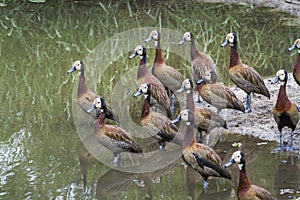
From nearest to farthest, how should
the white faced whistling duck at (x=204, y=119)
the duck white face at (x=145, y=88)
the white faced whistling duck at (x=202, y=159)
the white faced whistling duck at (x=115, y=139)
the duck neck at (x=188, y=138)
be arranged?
the white faced whistling duck at (x=202, y=159), the duck neck at (x=188, y=138), the white faced whistling duck at (x=115, y=139), the white faced whistling duck at (x=204, y=119), the duck white face at (x=145, y=88)

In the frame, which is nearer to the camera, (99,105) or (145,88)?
(99,105)

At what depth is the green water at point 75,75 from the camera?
666 cm

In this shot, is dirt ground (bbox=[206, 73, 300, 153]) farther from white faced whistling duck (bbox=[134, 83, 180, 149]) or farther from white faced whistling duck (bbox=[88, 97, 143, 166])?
white faced whistling duck (bbox=[88, 97, 143, 166])

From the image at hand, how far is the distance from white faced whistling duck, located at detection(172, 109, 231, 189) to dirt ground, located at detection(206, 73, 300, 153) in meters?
1.47

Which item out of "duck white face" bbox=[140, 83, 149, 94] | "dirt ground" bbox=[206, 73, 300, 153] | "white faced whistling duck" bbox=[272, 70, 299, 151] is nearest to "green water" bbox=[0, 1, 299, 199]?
"dirt ground" bbox=[206, 73, 300, 153]

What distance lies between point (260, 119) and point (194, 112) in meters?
1.28

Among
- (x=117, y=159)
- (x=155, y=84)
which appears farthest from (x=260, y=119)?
(x=117, y=159)

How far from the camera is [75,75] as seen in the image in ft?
32.0

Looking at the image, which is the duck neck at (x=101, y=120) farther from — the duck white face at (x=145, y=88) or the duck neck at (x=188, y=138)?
the duck neck at (x=188, y=138)

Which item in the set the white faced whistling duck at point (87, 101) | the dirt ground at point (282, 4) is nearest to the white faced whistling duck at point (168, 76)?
the white faced whistling duck at point (87, 101)

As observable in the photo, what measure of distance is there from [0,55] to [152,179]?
490 cm

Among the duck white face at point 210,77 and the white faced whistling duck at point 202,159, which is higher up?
the duck white face at point 210,77

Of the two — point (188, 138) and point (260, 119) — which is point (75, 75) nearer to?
point (260, 119)

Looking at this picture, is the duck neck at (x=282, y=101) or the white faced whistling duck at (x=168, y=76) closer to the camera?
the duck neck at (x=282, y=101)
